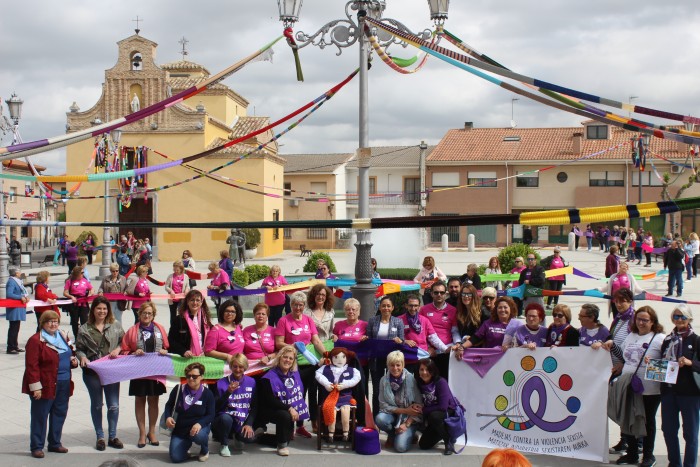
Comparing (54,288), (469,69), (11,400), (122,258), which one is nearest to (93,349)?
(11,400)

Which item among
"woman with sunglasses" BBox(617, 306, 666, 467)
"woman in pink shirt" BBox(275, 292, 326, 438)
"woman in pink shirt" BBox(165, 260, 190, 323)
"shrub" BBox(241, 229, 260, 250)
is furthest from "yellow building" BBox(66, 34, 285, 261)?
"woman with sunglasses" BBox(617, 306, 666, 467)

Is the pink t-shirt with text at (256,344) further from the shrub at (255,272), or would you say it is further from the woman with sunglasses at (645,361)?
the shrub at (255,272)

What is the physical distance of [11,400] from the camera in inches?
380

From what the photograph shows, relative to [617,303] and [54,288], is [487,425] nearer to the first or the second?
[617,303]

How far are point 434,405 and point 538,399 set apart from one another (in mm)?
1037

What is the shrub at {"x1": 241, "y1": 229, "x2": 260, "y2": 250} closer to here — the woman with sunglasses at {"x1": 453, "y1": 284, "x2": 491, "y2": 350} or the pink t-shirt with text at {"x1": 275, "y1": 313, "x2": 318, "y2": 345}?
the pink t-shirt with text at {"x1": 275, "y1": 313, "x2": 318, "y2": 345}

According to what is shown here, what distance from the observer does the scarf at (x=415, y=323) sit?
8.33m

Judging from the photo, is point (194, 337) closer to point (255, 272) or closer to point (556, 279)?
point (556, 279)

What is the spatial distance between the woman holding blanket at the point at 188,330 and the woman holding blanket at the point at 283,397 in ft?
3.18

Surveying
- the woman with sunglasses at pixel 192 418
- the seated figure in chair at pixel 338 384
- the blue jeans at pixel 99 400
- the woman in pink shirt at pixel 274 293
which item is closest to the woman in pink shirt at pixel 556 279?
the woman in pink shirt at pixel 274 293

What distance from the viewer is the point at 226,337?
8195 mm

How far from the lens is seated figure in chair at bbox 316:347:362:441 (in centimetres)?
771

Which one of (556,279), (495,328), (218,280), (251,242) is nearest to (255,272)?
(218,280)

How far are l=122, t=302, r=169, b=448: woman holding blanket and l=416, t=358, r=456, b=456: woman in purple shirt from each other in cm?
272
